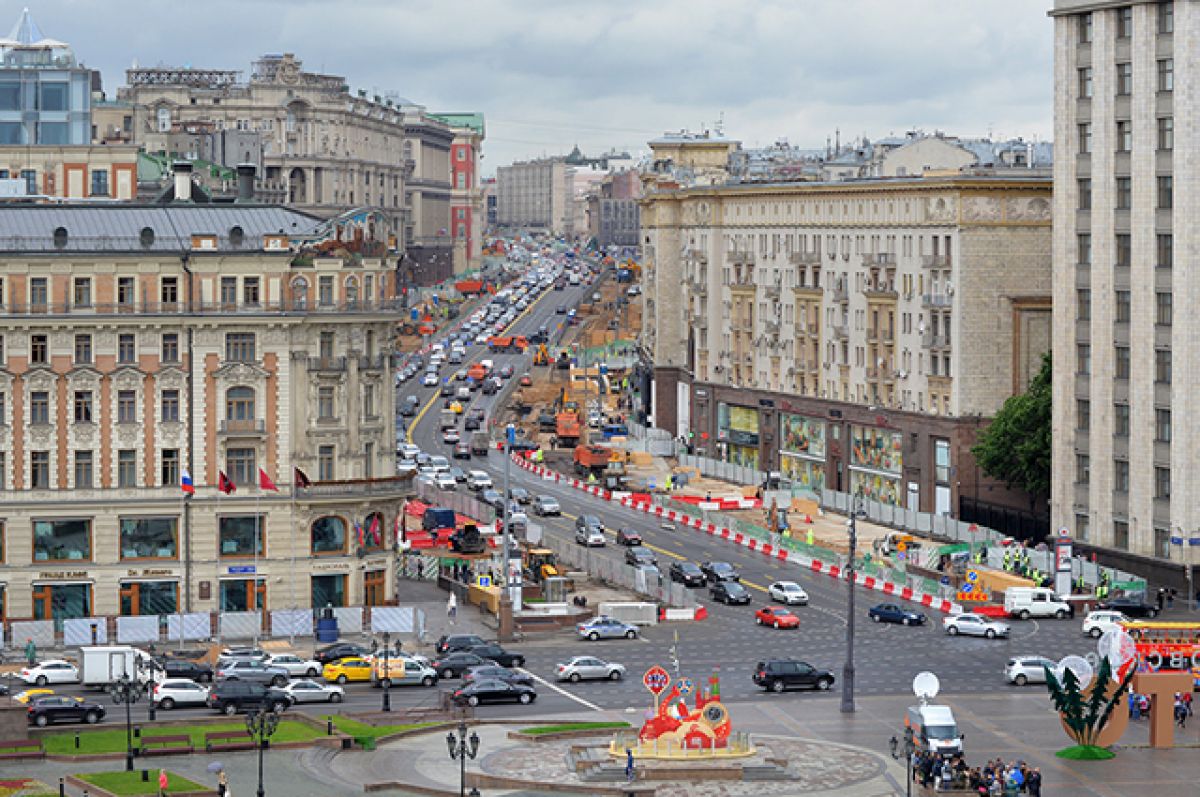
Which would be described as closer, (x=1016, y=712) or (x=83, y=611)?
(x=1016, y=712)

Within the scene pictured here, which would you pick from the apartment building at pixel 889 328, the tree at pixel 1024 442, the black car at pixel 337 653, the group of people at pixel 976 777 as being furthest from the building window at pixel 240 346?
the apartment building at pixel 889 328

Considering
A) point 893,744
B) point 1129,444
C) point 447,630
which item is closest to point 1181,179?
point 1129,444

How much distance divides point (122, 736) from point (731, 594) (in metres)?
45.8

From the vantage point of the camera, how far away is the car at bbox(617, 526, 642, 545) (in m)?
151

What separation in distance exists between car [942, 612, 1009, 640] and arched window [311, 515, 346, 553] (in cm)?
2935

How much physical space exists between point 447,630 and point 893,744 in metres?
37.1

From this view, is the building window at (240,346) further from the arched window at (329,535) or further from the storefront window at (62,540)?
the storefront window at (62,540)

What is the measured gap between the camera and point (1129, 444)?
136 meters

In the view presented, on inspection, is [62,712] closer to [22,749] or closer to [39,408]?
[22,749]

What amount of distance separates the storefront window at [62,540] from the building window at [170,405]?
615 cm

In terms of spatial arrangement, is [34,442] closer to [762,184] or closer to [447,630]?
[447,630]

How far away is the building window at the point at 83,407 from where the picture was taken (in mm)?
119062

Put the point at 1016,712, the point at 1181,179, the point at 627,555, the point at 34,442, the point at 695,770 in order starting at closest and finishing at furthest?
the point at 695,770 → the point at 1016,712 → the point at 34,442 → the point at 1181,179 → the point at 627,555

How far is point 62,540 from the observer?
4688 inches
